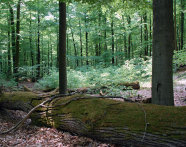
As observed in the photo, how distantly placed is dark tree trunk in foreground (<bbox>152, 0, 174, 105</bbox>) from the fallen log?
832 mm

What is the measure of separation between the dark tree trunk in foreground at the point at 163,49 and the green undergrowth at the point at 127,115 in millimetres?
832

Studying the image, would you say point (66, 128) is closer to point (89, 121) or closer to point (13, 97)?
point (89, 121)

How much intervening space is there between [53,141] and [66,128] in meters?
0.42

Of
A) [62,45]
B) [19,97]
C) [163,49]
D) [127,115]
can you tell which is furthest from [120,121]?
[62,45]

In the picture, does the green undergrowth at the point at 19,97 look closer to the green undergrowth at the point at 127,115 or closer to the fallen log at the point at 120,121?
the fallen log at the point at 120,121

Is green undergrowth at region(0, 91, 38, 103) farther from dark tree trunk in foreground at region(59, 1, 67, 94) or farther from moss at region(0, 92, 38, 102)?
dark tree trunk in foreground at region(59, 1, 67, 94)

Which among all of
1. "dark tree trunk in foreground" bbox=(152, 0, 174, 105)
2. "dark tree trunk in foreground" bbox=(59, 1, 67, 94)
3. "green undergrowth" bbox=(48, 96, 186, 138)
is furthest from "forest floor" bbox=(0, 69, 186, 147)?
"dark tree trunk in foreground" bbox=(59, 1, 67, 94)

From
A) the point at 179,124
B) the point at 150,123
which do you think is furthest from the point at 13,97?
the point at 179,124

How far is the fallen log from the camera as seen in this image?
2.44m

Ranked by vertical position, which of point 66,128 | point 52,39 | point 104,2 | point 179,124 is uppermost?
point 52,39

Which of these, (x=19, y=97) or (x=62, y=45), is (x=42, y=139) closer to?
(x=19, y=97)

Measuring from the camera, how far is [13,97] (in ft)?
18.1

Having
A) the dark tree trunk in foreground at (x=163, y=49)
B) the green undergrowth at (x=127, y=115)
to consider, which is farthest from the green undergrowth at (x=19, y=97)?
the dark tree trunk in foreground at (x=163, y=49)

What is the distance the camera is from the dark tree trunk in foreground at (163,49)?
355cm
